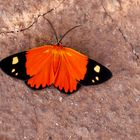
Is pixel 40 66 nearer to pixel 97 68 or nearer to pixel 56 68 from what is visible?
pixel 56 68

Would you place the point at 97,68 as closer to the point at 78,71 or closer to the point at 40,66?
the point at 78,71

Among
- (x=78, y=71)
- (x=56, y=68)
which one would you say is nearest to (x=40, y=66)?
(x=56, y=68)

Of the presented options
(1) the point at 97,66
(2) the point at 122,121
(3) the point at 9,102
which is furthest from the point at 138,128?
(3) the point at 9,102

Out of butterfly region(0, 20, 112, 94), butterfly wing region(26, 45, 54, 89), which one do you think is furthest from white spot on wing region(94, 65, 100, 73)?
butterfly wing region(26, 45, 54, 89)

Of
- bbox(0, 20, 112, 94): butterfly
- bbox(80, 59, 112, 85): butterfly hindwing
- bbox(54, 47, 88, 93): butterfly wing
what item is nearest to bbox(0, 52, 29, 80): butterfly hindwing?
bbox(0, 20, 112, 94): butterfly

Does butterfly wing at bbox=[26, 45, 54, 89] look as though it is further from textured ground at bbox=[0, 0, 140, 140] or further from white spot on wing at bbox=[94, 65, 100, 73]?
white spot on wing at bbox=[94, 65, 100, 73]

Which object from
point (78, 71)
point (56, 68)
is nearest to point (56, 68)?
point (56, 68)
